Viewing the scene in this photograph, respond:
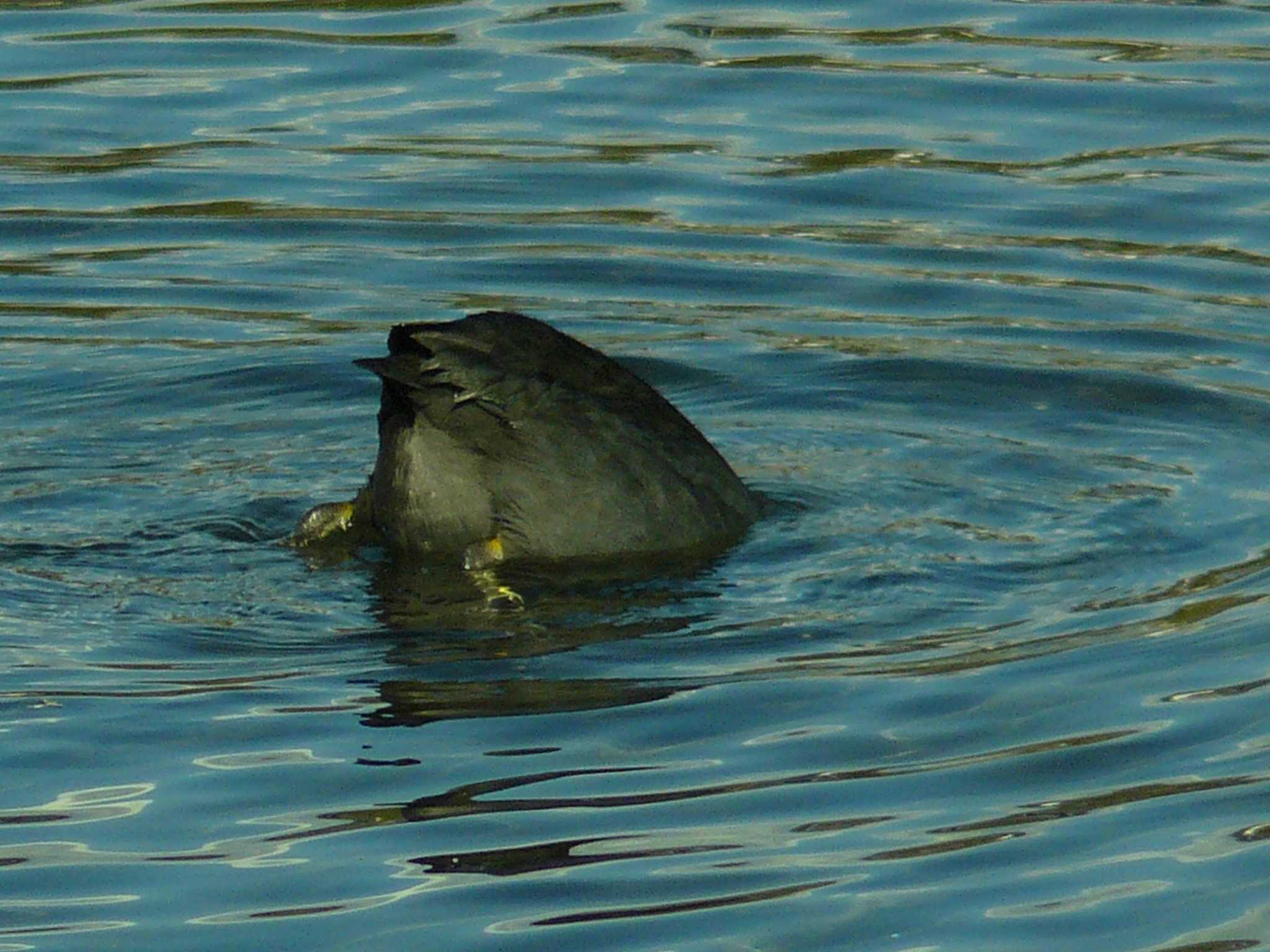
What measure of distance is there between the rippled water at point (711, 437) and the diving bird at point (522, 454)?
22 cm

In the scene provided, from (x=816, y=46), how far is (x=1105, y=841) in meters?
10.6

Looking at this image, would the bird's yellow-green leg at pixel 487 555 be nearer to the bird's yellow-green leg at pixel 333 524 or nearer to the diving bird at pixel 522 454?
the diving bird at pixel 522 454

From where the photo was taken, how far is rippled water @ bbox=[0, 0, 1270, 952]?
7.34m

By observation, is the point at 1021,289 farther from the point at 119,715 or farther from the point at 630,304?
the point at 119,715

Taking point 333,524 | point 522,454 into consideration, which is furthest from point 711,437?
point 522,454

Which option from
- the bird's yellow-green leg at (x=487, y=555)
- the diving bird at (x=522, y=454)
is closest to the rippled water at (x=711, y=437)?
the bird's yellow-green leg at (x=487, y=555)

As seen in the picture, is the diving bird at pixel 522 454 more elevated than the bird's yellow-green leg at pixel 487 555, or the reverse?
the diving bird at pixel 522 454

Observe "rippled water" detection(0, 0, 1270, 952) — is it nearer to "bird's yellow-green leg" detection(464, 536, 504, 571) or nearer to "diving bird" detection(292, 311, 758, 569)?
"bird's yellow-green leg" detection(464, 536, 504, 571)

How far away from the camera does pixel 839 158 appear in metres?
15.5

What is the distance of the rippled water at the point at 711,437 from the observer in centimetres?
734

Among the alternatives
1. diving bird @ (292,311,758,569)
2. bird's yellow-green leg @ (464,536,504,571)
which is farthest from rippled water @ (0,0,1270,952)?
diving bird @ (292,311,758,569)

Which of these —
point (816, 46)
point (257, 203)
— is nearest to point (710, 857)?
point (257, 203)

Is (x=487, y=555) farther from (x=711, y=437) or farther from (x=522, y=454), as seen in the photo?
(x=711, y=437)

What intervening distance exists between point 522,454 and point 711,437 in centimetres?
227
